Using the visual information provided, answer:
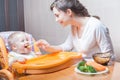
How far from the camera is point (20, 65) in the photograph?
1302 millimetres

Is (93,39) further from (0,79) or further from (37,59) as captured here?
(0,79)

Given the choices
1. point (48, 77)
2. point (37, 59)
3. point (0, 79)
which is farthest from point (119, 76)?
point (0, 79)

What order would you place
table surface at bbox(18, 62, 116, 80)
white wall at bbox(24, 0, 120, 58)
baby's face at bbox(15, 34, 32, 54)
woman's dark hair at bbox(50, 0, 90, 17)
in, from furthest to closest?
white wall at bbox(24, 0, 120, 58), woman's dark hair at bbox(50, 0, 90, 17), baby's face at bbox(15, 34, 32, 54), table surface at bbox(18, 62, 116, 80)

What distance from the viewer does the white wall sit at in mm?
2330

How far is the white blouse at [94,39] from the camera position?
179cm

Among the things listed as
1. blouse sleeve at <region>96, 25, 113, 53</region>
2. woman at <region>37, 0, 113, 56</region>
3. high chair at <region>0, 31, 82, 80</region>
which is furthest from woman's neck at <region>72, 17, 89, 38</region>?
high chair at <region>0, 31, 82, 80</region>

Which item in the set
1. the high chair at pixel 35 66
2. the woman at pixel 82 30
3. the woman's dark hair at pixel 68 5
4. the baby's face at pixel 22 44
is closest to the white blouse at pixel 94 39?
the woman at pixel 82 30

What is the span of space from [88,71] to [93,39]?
594 millimetres

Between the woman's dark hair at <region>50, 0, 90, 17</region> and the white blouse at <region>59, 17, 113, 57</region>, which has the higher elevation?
the woman's dark hair at <region>50, 0, 90, 17</region>

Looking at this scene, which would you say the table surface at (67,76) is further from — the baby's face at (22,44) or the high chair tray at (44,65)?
the baby's face at (22,44)

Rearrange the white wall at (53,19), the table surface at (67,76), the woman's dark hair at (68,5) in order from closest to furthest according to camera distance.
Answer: the table surface at (67,76) → the woman's dark hair at (68,5) → the white wall at (53,19)

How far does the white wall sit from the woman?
0.51 meters

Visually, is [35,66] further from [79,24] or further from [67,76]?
[79,24]

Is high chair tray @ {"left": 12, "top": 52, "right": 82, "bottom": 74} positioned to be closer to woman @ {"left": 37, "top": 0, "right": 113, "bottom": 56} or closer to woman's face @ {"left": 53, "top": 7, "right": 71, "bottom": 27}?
woman @ {"left": 37, "top": 0, "right": 113, "bottom": 56}
